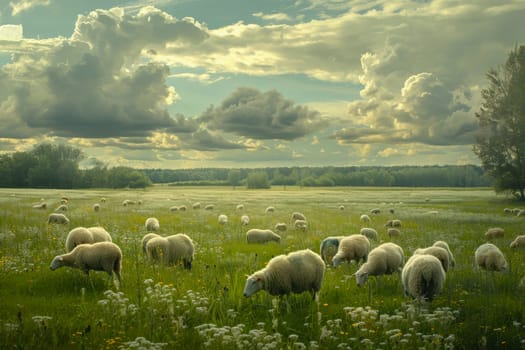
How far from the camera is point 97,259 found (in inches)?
452

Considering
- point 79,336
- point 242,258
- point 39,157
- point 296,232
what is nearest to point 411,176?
point 39,157

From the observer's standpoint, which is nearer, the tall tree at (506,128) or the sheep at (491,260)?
the sheep at (491,260)

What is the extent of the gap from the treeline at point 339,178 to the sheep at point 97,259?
421ft

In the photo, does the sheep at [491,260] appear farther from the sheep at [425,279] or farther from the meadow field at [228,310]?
the sheep at [425,279]

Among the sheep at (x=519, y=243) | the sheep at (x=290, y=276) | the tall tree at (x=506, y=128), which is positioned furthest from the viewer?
the tall tree at (x=506, y=128)

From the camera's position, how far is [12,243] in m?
17.4

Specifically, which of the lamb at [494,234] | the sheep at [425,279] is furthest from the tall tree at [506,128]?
the sheep at [425,279]

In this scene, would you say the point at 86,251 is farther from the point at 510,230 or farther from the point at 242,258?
the point at 510,230

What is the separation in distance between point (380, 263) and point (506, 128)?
50.8m

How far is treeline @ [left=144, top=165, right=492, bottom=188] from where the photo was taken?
445 feet

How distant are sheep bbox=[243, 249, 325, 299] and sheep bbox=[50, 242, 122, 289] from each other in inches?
171

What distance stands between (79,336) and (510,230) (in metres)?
27.1

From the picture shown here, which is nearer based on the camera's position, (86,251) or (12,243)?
(86,251)

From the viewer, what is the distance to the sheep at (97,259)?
11.4 meters
